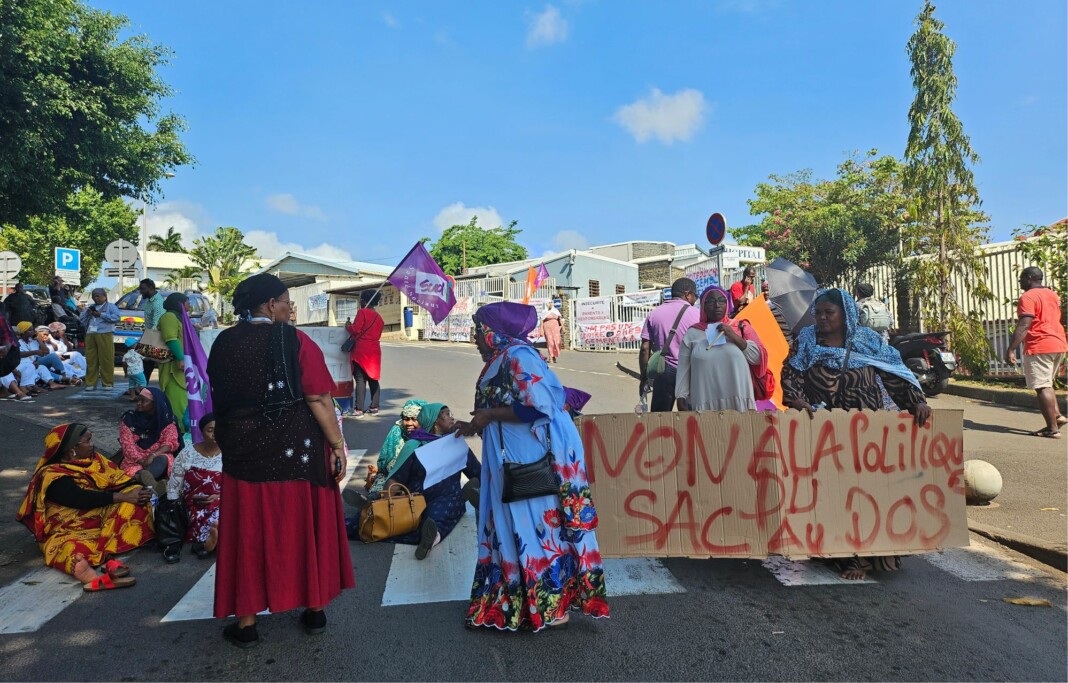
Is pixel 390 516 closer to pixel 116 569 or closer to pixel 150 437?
pixel 116 569

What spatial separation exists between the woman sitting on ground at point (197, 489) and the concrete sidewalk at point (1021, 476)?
5665 mm

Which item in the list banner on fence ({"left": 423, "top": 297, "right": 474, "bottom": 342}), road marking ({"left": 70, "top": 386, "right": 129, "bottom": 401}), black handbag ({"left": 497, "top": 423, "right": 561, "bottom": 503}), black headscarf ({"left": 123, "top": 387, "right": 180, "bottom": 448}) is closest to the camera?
black handbag ({"left": 497, "top": 423, "right": 561, "bottom": 503})

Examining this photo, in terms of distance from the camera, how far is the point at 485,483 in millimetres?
3902

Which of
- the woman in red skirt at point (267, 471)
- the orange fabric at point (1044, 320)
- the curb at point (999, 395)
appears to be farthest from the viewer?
the curb at point (999, 395)

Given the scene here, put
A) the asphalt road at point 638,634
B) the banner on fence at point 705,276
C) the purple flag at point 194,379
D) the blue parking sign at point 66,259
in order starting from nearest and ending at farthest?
the asphalt road at point 638,634, the purple flag at point 194,379, the blue parking sign at point 66,259, the banner on fence at point 705,276

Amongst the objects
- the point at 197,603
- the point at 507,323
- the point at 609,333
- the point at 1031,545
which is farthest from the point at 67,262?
the point at 1031,545

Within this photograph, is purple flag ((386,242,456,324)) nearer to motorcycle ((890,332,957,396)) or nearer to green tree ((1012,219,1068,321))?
motorcycle ((890,332,957,396))

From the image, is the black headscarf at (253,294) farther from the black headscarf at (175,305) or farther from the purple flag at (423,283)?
the purple flag at (423,283)

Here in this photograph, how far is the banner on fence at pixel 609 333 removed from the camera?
73.9ft

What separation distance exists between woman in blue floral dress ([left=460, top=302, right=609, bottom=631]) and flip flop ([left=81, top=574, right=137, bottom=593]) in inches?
92.9

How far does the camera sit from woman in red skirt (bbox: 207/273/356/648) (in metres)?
3.58

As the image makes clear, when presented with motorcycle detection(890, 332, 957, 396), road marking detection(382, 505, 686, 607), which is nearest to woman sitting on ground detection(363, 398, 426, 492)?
road marking detection(382, 505, 686, 607)

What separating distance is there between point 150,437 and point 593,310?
18956 millimetres

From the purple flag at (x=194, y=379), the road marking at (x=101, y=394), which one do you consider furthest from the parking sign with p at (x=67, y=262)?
the purple flag at (x=194, y=379)
